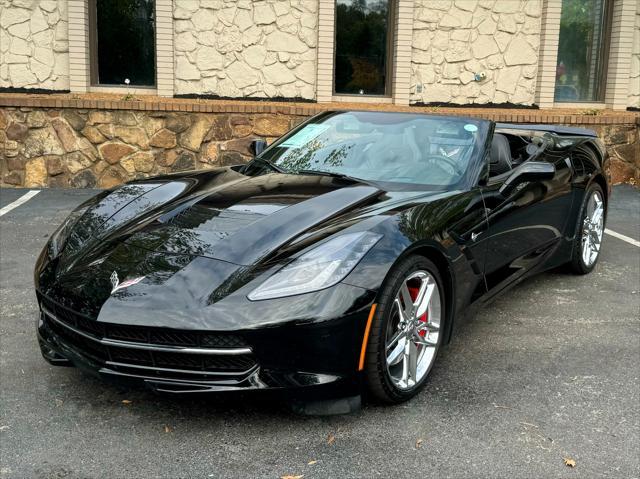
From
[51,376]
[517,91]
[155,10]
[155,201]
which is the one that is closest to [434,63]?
[517,91]

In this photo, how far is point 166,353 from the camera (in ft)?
9.52

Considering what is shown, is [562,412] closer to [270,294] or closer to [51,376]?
[270,294]

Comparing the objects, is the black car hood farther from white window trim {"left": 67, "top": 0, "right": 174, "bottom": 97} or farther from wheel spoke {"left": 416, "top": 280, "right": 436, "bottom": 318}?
white window trim {"left": 67, "top": 0, "right": 174, "bottom": 97}

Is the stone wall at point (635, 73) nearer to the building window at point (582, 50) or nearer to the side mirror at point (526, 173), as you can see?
the building window at point (582, 50)

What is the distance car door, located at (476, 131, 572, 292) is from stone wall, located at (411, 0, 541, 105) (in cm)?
617

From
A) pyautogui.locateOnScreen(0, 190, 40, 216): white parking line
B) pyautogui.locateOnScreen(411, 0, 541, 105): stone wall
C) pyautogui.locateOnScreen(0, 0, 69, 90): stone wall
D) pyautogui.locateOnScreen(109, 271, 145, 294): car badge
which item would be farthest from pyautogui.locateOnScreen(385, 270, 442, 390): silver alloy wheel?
pyautogui.locateOnScreen(0, 0, 69, 90): stone wall

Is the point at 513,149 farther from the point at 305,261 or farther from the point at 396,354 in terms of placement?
the point at 305,261

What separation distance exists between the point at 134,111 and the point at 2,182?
80.5 inches

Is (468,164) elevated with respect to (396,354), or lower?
elevated

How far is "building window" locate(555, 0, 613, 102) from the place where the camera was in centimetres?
1174

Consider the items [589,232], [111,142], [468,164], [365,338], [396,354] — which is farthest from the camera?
[111,142]

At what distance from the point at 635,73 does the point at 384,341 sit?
407 inches

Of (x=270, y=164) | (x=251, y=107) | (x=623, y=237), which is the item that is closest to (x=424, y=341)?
(x=270, y=164)

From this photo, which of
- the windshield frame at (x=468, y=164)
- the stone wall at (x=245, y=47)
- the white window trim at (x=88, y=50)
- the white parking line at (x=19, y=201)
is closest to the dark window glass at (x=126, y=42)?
the white window trim at (x=88, y=50)
